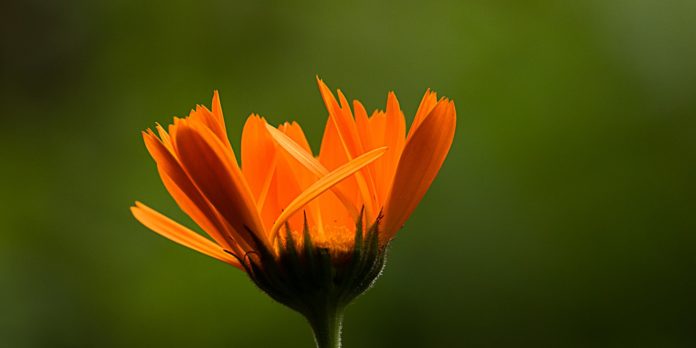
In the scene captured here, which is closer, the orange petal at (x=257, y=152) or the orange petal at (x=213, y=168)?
the orange petal at (x=213, y=168)

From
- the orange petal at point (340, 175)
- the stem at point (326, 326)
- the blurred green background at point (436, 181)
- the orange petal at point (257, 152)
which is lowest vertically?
the stem at point (326, 326)

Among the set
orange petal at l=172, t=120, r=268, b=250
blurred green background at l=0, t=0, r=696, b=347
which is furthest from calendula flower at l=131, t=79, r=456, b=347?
blurred green background at l=0, t=0, r=696, b=347

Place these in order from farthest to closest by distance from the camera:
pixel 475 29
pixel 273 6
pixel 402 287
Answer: pixel 273 6 < pixel 475 29 < pixel 402 287

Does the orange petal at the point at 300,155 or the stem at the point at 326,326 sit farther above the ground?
the orange petal at the point at 300,155

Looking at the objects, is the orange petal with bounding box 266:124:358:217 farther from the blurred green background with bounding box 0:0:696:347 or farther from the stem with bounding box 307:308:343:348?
the blurred green background with bounding box 0:0:696:347

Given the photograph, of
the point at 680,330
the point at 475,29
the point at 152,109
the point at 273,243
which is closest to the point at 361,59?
the point at 475,29

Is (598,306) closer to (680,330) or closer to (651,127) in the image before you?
(680,330)

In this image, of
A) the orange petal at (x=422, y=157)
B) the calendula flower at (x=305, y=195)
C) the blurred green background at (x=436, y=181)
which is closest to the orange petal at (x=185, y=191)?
the calendula flower at (x=305, y=195)

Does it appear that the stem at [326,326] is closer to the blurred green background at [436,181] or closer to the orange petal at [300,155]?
the orange petal at [300,155]
